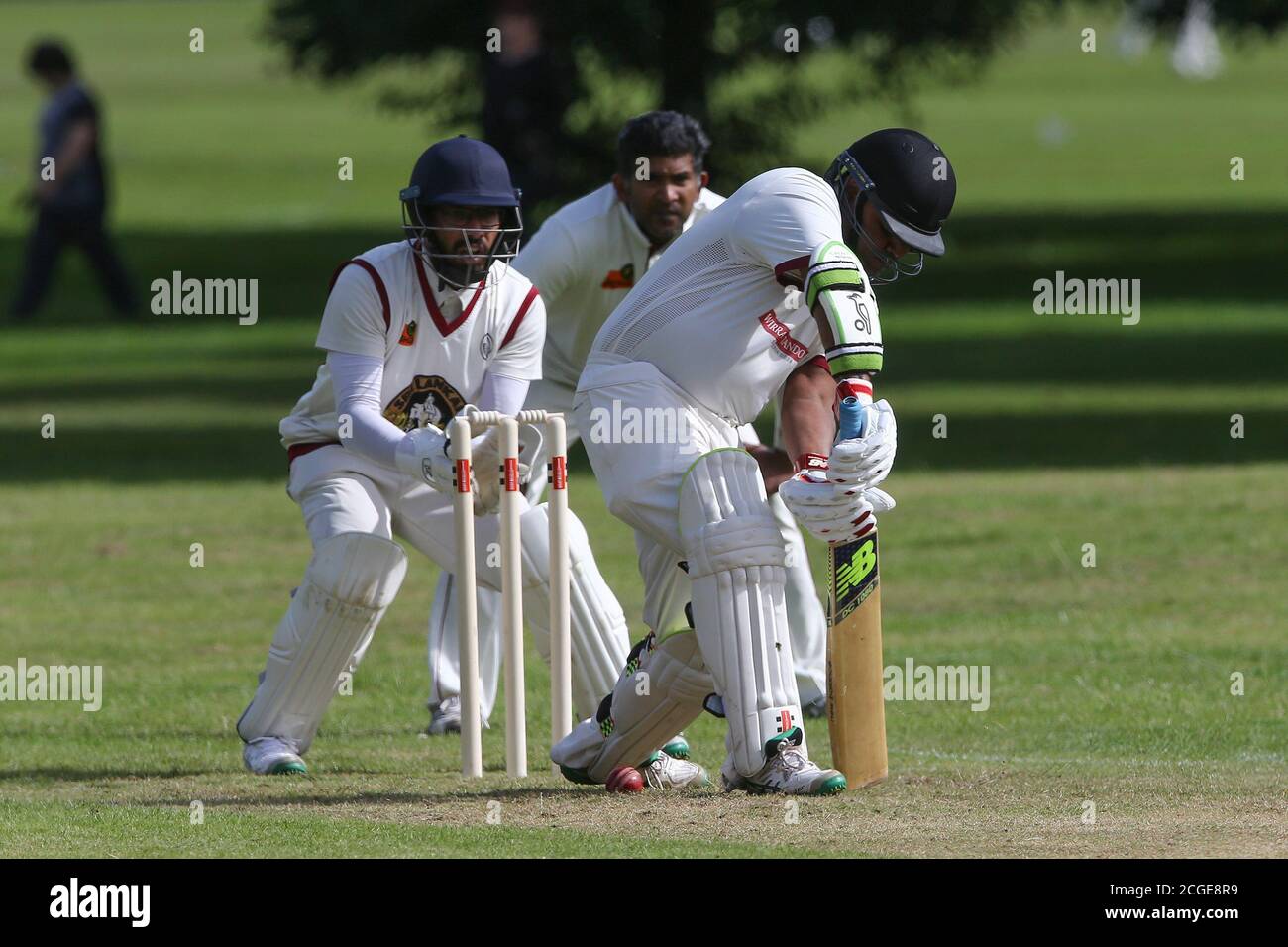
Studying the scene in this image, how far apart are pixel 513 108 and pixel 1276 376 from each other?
8082 millimetres

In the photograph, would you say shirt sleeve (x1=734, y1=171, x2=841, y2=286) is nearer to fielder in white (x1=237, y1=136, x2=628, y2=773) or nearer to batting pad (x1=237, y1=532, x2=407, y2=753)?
fielder in white (x1=237, y1=136, x2=628, y2=773)

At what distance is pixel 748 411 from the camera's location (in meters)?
7.77

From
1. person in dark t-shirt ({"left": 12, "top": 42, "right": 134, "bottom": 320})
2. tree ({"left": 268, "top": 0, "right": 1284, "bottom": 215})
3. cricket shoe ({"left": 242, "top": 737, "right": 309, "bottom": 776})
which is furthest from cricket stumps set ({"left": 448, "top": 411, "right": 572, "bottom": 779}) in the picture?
person in dark t-shirt ({"left": 12, "top": 42, "right": 134, "bottom": 320})

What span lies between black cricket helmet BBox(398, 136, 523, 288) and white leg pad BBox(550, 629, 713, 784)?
1.45m

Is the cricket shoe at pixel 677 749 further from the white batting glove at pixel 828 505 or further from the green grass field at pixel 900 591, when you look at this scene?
the white batting glove at pixel 828 505

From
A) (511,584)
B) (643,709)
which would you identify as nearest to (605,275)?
(511,584)

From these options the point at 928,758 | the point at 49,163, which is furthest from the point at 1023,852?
the point at 49,163

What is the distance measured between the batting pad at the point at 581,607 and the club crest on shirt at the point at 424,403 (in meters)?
0.49

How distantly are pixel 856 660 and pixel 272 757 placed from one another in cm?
213

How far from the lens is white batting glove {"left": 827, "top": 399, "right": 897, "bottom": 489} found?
7.05m

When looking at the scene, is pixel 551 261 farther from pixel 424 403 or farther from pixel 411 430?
pixel 411 430

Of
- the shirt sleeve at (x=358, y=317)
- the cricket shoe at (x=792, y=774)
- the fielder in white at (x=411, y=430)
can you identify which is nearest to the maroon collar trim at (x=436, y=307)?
the fielder in white at (x=411, y=430)

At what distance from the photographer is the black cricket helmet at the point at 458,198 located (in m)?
8.20

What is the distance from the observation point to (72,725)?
9.56m
